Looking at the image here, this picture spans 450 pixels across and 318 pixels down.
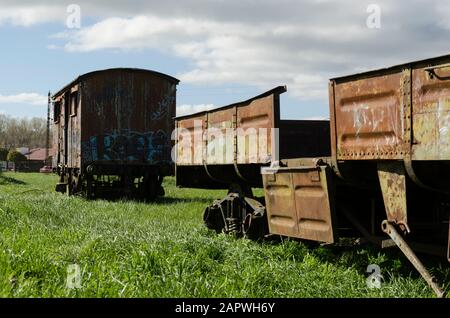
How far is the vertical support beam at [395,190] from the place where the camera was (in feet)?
17.7

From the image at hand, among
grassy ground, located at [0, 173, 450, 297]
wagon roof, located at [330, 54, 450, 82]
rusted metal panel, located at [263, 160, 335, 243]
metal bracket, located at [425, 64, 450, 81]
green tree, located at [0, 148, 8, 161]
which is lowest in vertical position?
grassy ground, located at [0, 173, 450, 297]

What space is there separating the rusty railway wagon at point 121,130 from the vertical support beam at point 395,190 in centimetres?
1294

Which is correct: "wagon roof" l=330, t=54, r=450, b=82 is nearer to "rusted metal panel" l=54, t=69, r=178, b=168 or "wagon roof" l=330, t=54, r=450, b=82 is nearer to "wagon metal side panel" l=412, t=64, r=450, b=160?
"wagon metal side panel" l=412, t=64, r=450, b=160

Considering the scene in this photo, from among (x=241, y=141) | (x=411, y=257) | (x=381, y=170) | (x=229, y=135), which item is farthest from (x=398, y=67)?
(x=229, y=135)

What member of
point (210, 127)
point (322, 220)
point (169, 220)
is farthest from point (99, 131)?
point (322, 220)

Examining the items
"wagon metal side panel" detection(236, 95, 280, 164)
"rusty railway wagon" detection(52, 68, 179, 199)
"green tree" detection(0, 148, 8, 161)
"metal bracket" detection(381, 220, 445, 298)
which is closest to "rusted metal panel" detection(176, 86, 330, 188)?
"wagon metal side panel" detection(236, 95, 280, 164)

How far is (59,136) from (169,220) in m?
12.1

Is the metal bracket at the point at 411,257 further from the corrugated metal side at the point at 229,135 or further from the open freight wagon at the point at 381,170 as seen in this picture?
the corrugated metal side at the point at 229,135

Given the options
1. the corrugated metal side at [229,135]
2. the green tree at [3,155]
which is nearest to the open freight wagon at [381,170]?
the corrugated metal side at [229,135]

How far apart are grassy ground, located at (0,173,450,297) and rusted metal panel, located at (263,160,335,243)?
375mm

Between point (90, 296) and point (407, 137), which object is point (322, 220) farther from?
point (90, 296)

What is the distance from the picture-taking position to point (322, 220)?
6.20 meters

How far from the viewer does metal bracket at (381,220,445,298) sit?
4988 millimetres
